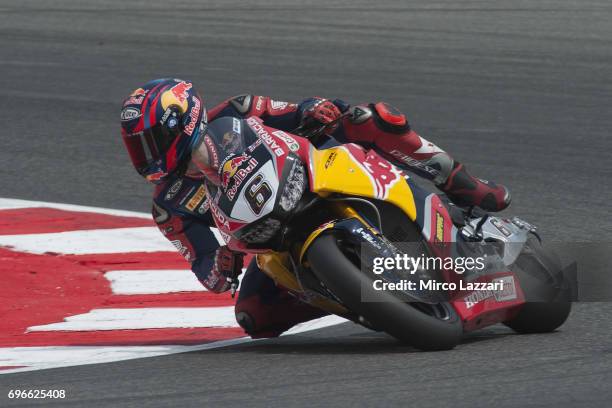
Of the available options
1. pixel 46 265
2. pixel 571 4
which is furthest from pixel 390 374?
pixel 571 4

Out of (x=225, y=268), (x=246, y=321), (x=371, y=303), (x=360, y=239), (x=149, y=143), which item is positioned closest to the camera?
(x=371, y=303)

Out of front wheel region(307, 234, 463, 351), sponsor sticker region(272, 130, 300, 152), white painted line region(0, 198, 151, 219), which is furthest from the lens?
white painted line region(0, 198, 151, 219)

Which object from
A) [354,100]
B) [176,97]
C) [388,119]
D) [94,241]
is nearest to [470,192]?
[388,119]

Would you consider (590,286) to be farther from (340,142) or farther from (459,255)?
(340,142)

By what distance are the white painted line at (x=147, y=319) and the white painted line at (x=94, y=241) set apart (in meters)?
1.23

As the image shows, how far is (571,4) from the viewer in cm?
1602

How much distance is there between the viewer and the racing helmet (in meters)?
5.50

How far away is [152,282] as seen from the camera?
283 inches

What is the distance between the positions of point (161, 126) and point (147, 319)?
1.35m

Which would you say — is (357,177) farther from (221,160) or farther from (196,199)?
(196,199)

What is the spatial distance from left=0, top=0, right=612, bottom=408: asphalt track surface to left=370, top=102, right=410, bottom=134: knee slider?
3.03 ft

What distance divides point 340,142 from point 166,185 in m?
0.81

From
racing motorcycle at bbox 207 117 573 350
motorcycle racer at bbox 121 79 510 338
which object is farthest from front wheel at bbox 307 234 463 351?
motorcycle racer at bbox 121 79 510 338

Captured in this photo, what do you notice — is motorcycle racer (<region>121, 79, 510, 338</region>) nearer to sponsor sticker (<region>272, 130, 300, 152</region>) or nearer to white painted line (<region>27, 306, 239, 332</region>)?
→ sponsor sticker (<region>272, 130, 300, 152</region>)
